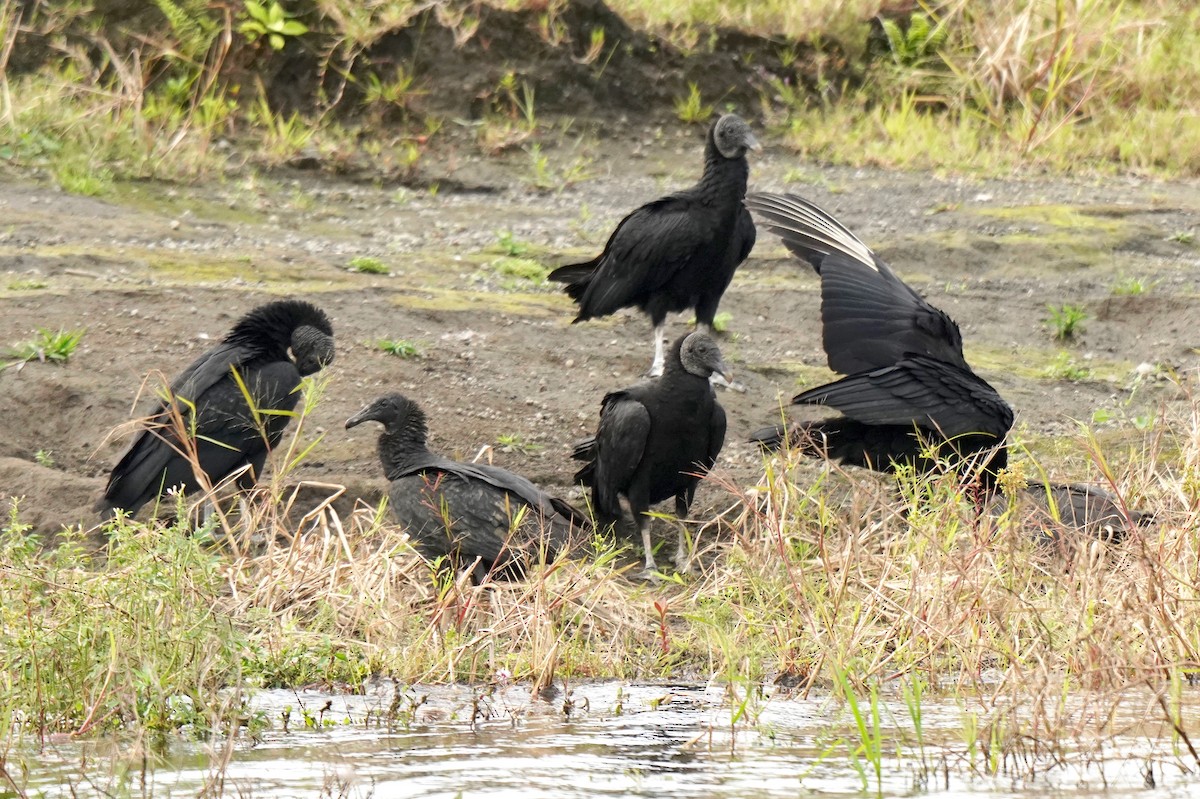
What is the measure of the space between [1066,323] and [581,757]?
184 inches

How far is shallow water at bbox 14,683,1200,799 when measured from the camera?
2779 mm

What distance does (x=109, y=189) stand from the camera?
8.13 m

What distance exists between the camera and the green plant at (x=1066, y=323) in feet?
23.0

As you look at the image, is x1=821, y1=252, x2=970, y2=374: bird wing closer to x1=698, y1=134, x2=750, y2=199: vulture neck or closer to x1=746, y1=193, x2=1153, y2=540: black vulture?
x1=746, y1=193, x2=1153, y2=540: black vulture

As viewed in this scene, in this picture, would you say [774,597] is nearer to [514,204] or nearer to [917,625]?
[917,625]

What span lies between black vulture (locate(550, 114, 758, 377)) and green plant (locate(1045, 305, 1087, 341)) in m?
1.74

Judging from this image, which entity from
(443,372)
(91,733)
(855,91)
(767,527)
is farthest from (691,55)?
(91,733)

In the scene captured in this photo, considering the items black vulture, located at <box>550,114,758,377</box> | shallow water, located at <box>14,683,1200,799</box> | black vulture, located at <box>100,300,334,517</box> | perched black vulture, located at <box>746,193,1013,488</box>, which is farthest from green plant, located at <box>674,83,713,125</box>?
shallow water, located at <box>14,683,1200,799</box>

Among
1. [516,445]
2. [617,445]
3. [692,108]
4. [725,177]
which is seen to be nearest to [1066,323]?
[725,177]

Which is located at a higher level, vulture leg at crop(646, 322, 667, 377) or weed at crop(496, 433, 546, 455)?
vulture leg at crop(646, 322, 667, 377)

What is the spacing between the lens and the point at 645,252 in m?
5.98

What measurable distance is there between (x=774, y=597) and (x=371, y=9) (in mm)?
6897

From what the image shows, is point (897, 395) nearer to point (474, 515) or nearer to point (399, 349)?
point (474, 515)

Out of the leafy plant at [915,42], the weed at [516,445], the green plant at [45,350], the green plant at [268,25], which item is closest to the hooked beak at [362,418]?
the weed at [516,445]
